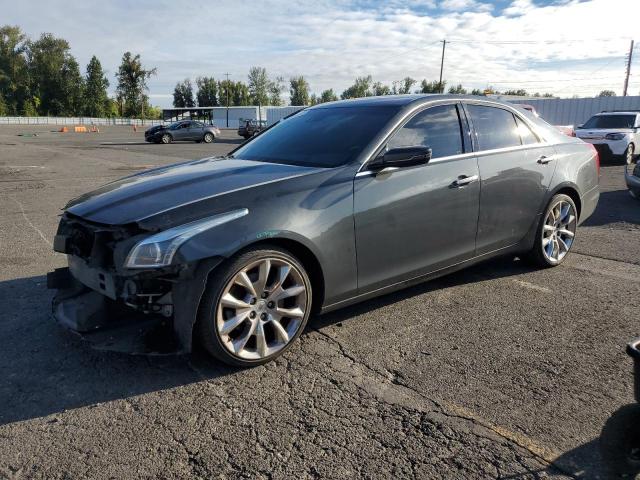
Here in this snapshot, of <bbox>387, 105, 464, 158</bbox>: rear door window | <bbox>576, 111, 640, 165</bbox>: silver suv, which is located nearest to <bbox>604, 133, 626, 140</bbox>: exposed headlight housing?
<bbox>576, 111, 640, 165</bbox>: silver suv

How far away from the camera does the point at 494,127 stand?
14.9 feet

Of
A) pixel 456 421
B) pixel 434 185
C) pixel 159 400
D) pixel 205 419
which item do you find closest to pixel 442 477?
pixel 456 421

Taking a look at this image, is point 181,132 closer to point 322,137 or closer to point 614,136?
point 614,136

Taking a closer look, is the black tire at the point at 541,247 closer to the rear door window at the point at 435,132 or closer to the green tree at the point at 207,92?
the rear door window at the point at 435,132

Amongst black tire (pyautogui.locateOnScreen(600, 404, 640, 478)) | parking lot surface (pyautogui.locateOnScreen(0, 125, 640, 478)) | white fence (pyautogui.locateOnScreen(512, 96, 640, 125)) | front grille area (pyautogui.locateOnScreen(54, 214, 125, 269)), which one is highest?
white fence (pyautogui.locateOnScreen(512, 96, 640, 125))

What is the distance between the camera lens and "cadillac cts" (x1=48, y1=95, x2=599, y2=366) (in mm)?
2895

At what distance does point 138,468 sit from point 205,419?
0.43 metres

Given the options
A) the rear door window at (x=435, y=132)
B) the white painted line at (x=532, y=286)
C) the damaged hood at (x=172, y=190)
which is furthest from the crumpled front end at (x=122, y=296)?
the white painted line at (x=532, y=286)

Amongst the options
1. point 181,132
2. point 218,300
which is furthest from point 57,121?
point 218,300

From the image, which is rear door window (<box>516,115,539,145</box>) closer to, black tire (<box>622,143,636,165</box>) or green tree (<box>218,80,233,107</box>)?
black tire (<box>622,143,636,165</box>)

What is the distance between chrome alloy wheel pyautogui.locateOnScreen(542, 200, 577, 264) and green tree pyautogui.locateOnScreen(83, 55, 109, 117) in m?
98.4

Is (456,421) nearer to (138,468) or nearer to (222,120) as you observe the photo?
(138,468)

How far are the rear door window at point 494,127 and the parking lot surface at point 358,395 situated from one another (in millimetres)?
1308

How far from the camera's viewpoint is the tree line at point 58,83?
87.9 metres
